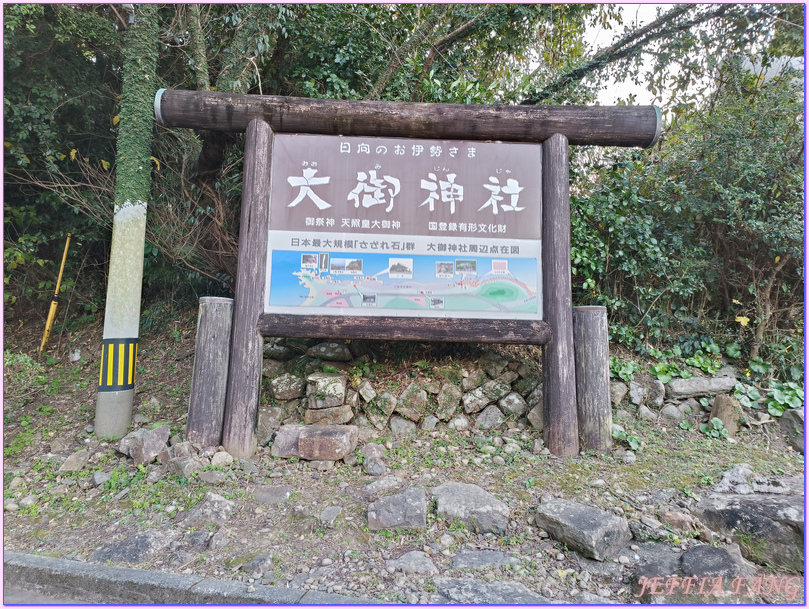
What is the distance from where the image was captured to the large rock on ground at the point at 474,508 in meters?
3.06

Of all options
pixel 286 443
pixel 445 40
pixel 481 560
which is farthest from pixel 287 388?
pixel 445 40

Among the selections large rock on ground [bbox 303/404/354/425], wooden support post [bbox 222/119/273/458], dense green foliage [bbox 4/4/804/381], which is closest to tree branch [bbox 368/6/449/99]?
dense green foliage [bbox 4/4/804/381]

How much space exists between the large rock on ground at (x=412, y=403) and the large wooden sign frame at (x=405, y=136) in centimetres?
79

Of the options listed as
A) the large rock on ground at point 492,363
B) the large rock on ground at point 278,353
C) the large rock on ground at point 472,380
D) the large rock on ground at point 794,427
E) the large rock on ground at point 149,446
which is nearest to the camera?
the large rock on ground at point 149,446

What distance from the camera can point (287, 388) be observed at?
459cm

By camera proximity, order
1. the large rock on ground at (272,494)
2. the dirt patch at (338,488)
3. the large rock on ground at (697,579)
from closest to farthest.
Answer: the large rock on ground at (697,579), the dirt patch at (338,488), the large rock on ground at (272,494)

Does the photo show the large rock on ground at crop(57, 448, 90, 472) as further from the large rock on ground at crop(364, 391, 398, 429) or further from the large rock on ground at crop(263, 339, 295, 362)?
the large rock on ground at crop(364, 391, 398, 429)

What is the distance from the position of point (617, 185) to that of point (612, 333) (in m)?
2.01

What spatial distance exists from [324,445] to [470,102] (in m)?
4.90

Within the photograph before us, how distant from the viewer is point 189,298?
22.1 ft

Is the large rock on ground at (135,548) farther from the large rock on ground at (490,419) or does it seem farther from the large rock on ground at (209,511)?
the large rock on ground at (490,419)

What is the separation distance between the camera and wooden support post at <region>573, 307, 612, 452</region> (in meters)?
4.07

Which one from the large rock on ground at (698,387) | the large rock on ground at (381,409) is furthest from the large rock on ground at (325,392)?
the large rock on ground at (698,387)

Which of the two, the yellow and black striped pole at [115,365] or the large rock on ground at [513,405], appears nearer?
the yellow and black striped pole at [115,365]
